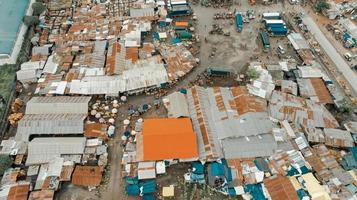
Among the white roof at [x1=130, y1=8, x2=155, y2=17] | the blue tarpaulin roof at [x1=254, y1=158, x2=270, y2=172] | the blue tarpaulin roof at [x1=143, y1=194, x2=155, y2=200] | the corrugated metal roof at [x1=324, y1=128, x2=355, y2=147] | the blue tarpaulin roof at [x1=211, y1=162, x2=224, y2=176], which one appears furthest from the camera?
the white roof at [x1=130, y1=8, x2=155, y2=17]

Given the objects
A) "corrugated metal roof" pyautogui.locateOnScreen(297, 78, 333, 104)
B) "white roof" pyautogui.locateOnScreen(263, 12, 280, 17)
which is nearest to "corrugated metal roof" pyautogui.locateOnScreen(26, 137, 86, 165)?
"corrugated metal roof" pyautogui.locateOnScreen(297, 78, 333, 104)

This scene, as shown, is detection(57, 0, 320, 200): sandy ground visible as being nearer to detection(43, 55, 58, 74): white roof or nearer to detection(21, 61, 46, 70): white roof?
detection(43, 55, 58, 74): white roof

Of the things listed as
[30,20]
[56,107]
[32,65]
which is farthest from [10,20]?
[56,107]

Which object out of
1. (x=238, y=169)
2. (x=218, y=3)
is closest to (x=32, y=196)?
(x=238, y=169)

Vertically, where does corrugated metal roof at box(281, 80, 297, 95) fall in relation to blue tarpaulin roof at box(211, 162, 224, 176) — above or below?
above

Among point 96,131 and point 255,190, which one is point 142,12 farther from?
point 255,190
